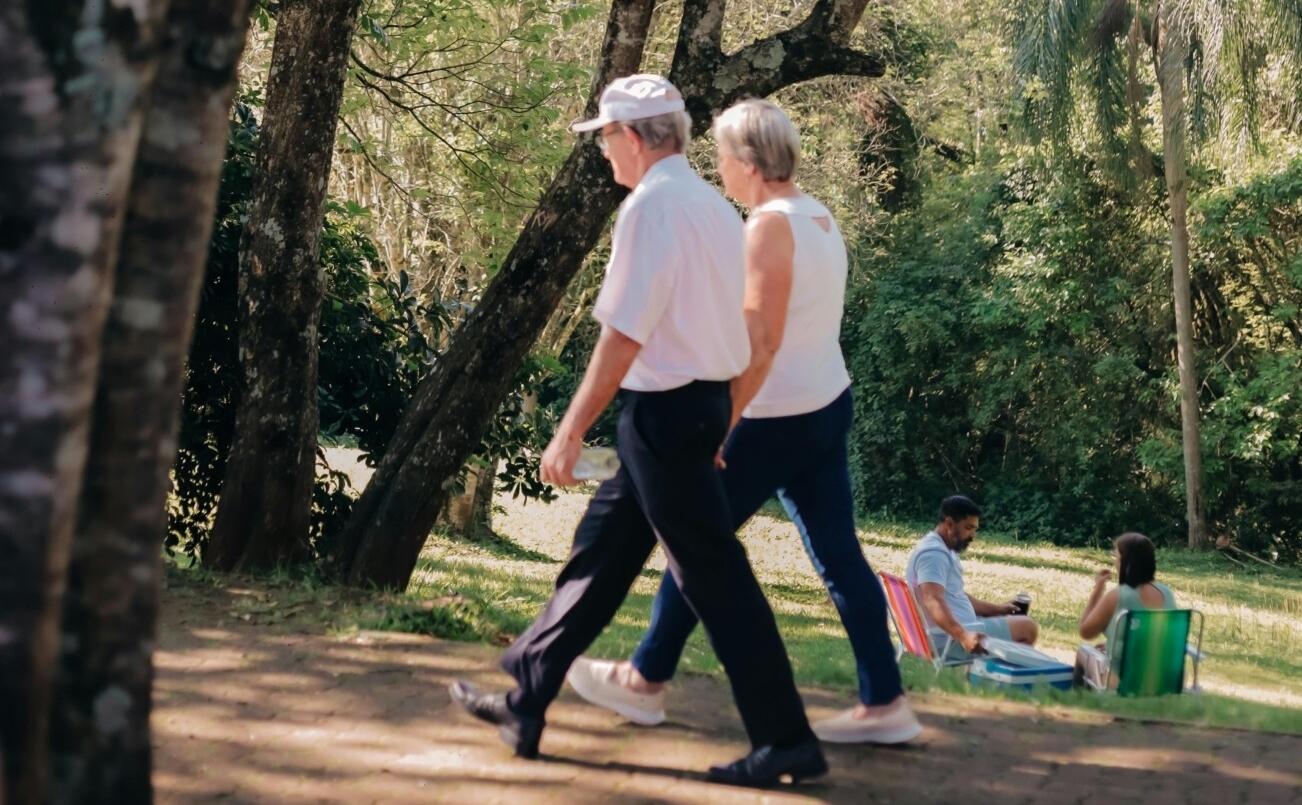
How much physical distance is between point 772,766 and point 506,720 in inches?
34.0

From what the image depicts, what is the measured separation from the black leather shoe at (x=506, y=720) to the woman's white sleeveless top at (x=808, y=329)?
1184 millimetres

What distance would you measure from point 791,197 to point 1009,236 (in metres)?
28.6

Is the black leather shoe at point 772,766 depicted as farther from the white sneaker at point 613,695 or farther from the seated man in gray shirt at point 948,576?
the seated man in gray shirt at point 948,576

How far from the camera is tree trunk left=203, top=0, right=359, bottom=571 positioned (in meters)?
8.18

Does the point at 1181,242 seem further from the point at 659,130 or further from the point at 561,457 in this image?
the point at 561,457

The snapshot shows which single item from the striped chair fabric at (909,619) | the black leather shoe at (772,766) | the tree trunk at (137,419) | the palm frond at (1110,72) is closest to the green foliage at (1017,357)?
the palm frond at (1110,72)

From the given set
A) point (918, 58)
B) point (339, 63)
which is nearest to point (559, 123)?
point (339, 63)

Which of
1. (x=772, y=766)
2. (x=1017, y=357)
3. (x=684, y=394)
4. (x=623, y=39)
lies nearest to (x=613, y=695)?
(x=772, y=766)

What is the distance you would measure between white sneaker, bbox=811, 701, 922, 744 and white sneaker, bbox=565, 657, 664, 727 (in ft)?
1.78

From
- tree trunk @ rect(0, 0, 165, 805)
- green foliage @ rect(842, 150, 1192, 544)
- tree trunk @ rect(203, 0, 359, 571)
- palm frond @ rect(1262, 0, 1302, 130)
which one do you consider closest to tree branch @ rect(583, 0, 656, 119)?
tree trunk @ rect(203, 0, 359, 571)

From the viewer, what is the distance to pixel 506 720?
4.79 m

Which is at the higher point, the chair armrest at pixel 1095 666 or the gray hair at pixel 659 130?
the gray hair at pixel 659 130

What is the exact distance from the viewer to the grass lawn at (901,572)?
21.2ft

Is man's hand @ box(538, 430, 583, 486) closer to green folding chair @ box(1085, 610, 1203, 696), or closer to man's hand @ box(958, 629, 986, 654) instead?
green folding chair @ box(1085, 610, 1203, 696)
